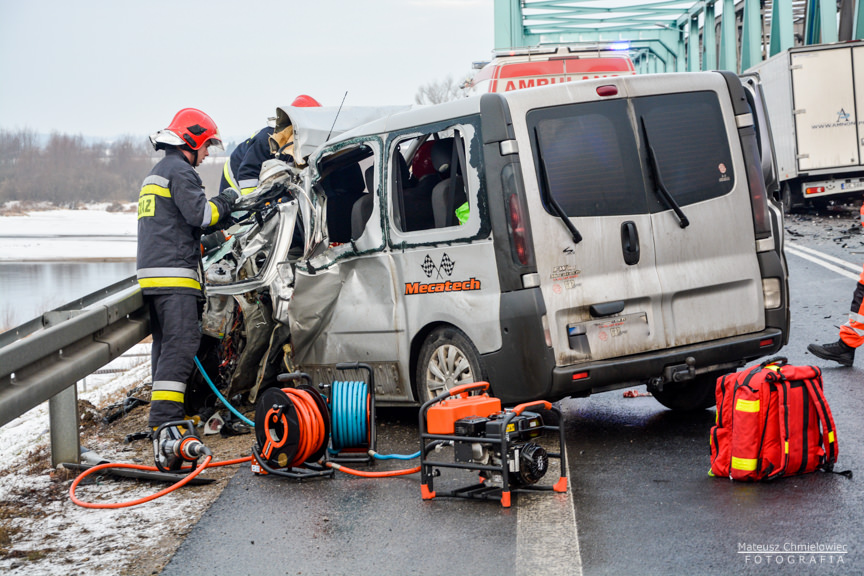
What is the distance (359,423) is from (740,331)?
7.74 feet

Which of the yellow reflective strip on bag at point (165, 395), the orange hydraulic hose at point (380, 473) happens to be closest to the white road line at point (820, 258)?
the orange hydraulic hose at point (380, 473)

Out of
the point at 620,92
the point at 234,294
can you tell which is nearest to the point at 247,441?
the point at 234,294

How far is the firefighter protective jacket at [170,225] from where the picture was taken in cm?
638

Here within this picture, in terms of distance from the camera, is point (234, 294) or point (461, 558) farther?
point (234, 294)

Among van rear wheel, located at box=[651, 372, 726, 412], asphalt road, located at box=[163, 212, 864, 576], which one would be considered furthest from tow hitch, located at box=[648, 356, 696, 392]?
van rear wheel, located at box=[651, 372, 726, 412]

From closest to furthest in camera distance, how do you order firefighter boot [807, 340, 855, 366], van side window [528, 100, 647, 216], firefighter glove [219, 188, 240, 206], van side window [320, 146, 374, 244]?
van side window [528, 100, 647, 216] → firefighter glove [219, 188, 240, 206] → van side window [320, 146, 374, 244] → firefighter boot [807, 340, 855, 366]

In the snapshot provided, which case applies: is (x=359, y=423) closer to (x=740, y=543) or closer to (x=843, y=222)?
(x=740, y=543)

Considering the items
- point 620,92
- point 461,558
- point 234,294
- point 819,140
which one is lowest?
point 461,558

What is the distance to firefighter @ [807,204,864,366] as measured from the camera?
7574mm

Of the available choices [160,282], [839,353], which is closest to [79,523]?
[160,282]

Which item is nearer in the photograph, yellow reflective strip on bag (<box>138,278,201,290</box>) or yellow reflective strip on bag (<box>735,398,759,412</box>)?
yellow reflective strip on bag (<box>735,398,759,412</box>)

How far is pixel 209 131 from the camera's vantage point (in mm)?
6766

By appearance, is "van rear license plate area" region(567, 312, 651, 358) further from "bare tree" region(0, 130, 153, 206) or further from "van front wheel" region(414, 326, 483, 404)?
"bare tree" region(0, 130, 153, 206)

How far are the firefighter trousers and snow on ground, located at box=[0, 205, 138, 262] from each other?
37.2 m
